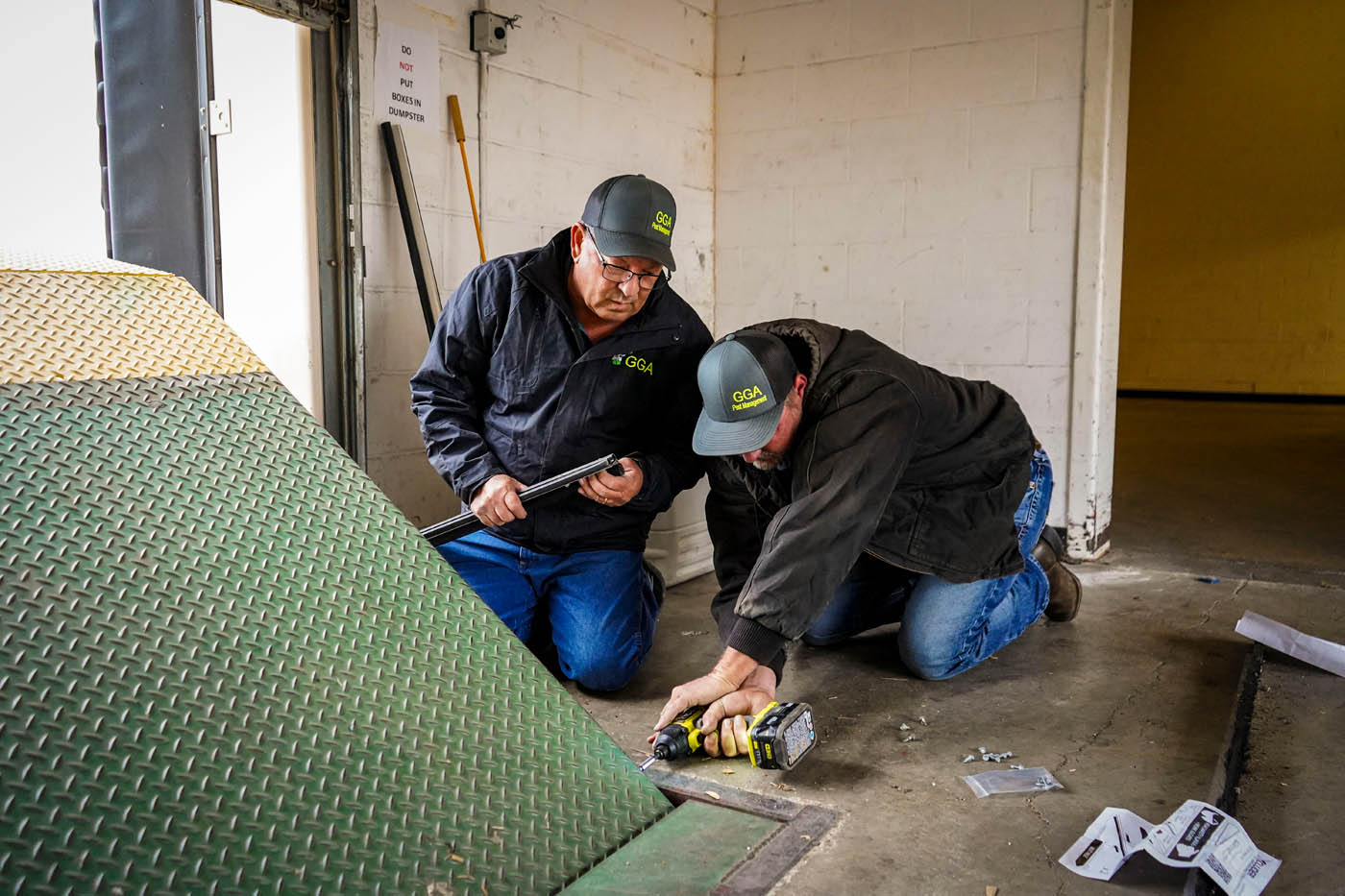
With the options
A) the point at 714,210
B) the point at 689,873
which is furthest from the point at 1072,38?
the point at 689,873

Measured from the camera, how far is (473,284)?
2.27 meters

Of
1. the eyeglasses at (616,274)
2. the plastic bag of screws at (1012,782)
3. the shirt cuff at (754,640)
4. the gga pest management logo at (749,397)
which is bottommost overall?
the plastic bag of screws at (1012,782)

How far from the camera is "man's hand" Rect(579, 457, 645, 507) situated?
7.00ft

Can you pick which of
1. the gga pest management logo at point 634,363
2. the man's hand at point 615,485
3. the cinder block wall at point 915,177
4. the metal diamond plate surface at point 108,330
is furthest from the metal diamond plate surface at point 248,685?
the cinder block wall at point 915,177

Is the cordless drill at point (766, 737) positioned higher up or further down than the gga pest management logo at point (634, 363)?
further down

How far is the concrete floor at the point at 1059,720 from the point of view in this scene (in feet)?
4.84

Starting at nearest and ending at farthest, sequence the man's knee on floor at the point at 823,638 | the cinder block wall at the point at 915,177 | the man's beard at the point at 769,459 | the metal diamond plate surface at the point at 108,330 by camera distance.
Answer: the metal diamond plate surface at the point at 108,330
the man's beard at the point at 769,459
the man's knee on floor at the point at 823,638
the cinder block wall at the point at 915,177

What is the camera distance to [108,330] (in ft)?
4.55

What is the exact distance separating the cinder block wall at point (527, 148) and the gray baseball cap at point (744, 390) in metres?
1.24

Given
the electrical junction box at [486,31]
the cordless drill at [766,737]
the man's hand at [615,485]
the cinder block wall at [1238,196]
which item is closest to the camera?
the cordless drill at [766,737]

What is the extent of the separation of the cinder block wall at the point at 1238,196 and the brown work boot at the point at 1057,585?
778 cm

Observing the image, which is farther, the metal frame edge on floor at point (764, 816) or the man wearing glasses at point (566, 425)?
the man wearing glasses at point (566, 425)

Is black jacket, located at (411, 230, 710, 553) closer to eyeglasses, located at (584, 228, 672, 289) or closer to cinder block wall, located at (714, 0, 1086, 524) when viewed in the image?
eyeglasses, located at (584, 228, 672, 289)

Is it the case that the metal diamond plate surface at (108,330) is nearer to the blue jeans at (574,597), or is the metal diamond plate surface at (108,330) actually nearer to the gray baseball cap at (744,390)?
the gray baseball cap at (744,390)
